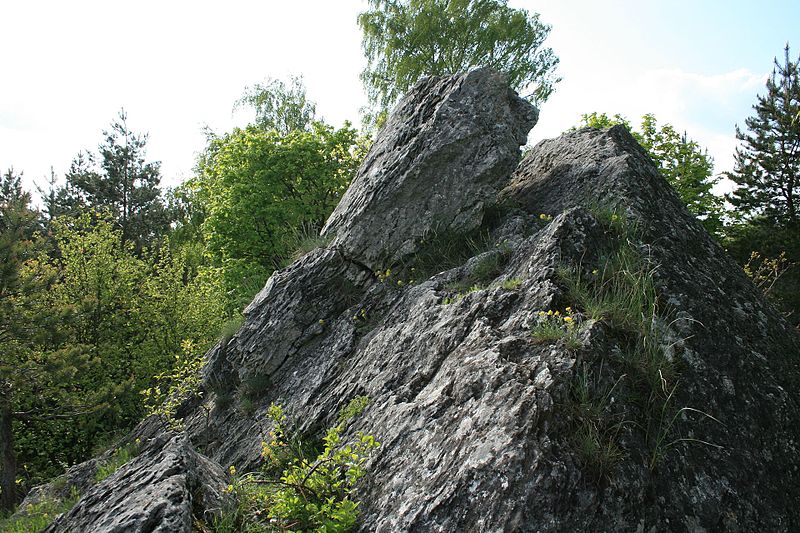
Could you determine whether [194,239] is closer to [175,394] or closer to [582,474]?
[175,394]

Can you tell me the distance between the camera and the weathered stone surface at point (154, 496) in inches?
171

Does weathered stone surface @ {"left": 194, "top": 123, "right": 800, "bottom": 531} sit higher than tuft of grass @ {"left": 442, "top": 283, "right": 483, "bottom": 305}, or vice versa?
tuft of grass @ {"left": 442, "top": 283, "right": 483, "bottom": 305}

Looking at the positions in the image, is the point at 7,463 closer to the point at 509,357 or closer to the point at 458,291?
the point at 458,291

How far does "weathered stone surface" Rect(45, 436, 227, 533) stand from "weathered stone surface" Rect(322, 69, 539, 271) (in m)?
3.71

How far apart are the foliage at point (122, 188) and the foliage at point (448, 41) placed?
13.7 m

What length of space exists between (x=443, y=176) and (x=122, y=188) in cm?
2918

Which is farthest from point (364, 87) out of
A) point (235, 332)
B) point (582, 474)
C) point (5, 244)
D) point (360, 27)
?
point (582, 474)

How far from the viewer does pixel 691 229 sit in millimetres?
7023

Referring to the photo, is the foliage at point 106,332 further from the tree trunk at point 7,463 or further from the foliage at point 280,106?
the foliage at point 280,106

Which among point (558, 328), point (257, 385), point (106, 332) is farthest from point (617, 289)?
A: point (106, 332)

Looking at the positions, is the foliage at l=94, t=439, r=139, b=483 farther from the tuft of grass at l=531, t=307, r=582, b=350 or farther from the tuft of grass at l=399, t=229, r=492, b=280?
the tuft of grass at l=531, t=307, r=582, b=350

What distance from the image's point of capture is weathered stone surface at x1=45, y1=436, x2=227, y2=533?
433 centimetres

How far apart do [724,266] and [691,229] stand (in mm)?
573

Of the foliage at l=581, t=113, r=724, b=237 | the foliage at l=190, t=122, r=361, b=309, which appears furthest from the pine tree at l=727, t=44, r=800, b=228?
the foliage at l=190, t=122, r=361, b=309
